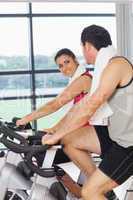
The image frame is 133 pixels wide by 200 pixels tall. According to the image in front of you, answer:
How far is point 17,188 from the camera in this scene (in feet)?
6.65

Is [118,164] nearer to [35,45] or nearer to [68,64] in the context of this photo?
[68,64]

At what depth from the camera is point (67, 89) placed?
219 centimetres

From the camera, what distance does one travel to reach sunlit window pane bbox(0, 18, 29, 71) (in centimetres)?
547

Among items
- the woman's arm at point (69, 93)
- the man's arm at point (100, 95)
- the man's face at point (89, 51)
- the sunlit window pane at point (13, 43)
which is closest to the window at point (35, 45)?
the sunlit window pane at point (13, 43)

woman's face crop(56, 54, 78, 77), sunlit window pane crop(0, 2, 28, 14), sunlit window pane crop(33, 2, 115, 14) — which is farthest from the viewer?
sunlit window pane crop(33, 2, 115, 14)

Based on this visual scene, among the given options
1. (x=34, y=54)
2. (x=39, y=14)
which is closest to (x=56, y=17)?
(x=39, y=14)

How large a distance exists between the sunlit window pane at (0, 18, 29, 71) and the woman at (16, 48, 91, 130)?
10.3 ft

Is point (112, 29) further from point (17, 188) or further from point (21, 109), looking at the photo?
point (17, 188)

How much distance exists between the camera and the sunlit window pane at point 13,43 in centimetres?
547

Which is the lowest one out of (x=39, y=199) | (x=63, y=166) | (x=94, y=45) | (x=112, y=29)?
(x=39, y=199)

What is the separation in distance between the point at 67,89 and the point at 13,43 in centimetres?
352

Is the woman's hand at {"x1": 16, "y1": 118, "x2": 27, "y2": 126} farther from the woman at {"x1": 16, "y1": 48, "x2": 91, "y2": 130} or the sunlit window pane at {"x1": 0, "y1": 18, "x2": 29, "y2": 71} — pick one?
the sunlit window pane at {"x1": 0, "y1": 18, "x2": 29, "y2": 71}

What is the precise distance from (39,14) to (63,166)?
3.82m

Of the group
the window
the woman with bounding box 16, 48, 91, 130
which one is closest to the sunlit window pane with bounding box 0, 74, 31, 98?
the window
